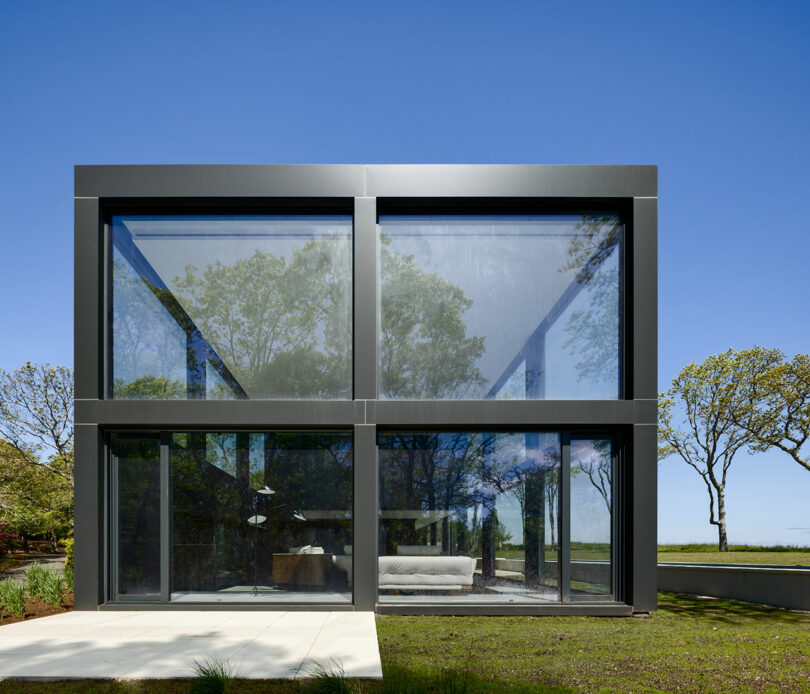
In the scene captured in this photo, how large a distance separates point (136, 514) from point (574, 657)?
267 inches

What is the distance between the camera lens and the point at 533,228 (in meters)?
10.2

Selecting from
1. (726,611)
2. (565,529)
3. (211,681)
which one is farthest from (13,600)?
(726,611)

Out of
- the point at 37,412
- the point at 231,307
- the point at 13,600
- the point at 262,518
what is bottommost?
the point at 13,600

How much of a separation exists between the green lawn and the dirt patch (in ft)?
13.5

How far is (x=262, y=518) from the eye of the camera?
9.76 m

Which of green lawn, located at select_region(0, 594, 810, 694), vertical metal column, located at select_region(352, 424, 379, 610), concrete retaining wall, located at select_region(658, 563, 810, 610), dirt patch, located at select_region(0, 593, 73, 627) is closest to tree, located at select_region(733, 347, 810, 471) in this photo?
concrete retaining wall, located at select_region(658, 563, 810, 610)

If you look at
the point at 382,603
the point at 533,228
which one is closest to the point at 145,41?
the point at 533,228

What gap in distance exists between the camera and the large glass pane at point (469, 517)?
9.63 metres

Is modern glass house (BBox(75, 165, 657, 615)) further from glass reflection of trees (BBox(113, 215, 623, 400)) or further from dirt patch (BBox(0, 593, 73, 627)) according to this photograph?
dirt patch (BBox(0, 593, 73, 627))

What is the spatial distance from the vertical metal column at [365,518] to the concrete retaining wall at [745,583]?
7590mm

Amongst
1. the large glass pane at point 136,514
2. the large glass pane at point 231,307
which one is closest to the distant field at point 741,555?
the large glass pane at point 231,307

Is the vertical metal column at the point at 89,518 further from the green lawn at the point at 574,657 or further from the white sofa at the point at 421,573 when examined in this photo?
the white sofa at the point at 421,573

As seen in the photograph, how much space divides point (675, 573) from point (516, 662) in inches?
354

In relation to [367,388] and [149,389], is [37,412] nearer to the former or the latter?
[149,389]
